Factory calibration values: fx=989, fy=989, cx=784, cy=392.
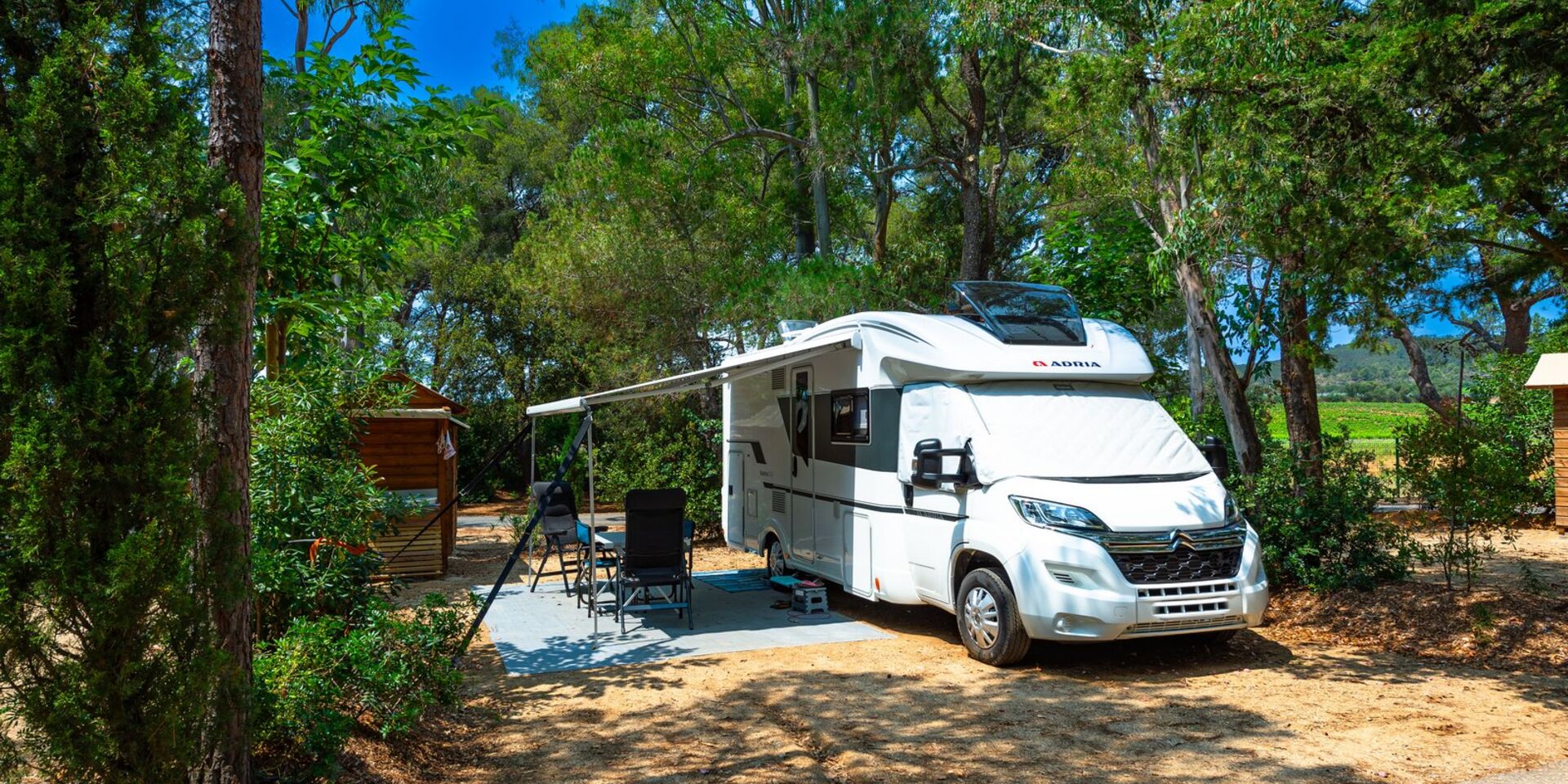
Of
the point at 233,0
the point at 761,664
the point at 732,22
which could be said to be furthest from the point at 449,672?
the point at 732,22

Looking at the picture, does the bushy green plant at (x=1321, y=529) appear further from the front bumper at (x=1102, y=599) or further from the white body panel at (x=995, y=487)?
the front bumper at (x=1102, y=599)

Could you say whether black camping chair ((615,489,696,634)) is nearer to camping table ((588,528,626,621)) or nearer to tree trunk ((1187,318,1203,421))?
camping table ((588,528,626,621))

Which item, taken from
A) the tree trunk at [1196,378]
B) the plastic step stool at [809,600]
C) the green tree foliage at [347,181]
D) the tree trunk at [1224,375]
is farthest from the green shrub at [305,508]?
the tree trunk at [1196,378]

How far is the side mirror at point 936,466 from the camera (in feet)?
22.5

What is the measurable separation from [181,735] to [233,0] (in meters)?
2.86

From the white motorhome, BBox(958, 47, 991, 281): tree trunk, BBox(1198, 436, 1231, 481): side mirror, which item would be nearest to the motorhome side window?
the white motorhome

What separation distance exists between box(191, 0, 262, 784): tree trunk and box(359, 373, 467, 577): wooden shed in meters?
7.38

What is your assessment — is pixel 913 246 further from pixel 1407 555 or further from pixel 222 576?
pixel 222 576

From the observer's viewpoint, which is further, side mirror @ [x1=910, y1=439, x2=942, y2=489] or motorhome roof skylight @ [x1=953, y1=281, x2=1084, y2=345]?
→ motorhome roof skylight @ [x1=953, y1=281, x2=1084, y2=345]

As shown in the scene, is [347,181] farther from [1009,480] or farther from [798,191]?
[798,191]

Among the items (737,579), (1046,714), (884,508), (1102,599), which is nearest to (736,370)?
(884,508)

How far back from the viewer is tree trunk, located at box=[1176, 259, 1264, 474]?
9.17m

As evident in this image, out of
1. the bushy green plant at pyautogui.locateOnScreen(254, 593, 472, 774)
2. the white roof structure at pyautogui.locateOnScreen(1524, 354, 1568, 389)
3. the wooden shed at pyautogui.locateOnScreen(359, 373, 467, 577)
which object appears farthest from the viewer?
the white roof structure at pyautogui.locateOnScreen(1524, 354, 1568, 389)

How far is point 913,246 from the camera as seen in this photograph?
693 inches
